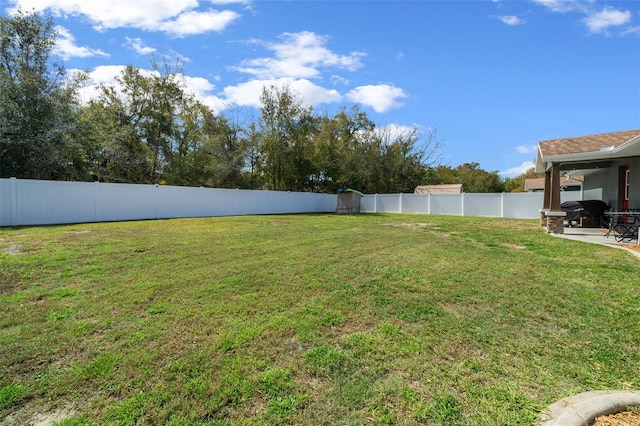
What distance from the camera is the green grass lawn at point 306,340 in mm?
1796

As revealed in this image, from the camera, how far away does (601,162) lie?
35.2 feet

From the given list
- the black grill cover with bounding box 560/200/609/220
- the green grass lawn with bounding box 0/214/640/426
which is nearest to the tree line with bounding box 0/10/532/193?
the green grass lawn with bounding box 0/214/640/426

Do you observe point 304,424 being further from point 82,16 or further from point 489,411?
point 82,16

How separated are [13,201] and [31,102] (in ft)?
15.9

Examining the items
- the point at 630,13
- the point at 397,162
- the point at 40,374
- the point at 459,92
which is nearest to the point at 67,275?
the point at 40,374

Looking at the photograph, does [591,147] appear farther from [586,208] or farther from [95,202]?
[95,202]

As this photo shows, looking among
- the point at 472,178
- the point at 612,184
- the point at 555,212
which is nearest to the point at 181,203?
the point at 555,212

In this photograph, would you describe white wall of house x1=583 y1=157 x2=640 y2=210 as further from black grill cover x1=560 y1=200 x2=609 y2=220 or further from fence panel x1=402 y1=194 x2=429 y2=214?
fence panel x1=402 y1=194 x2=429 y2=214

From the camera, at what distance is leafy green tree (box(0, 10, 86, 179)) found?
38.2 ft

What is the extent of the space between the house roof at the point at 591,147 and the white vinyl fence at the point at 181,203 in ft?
21.1

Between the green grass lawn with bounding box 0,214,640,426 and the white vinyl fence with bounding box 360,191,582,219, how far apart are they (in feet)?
41.4

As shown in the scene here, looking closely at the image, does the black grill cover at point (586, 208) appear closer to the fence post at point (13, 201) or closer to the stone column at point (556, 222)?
the stone column at point (556, 222)

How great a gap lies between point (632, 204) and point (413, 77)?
383 inches

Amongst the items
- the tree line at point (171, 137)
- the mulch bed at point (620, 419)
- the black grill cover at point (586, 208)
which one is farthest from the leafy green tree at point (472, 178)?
the mulch bed at point (620, 419)
